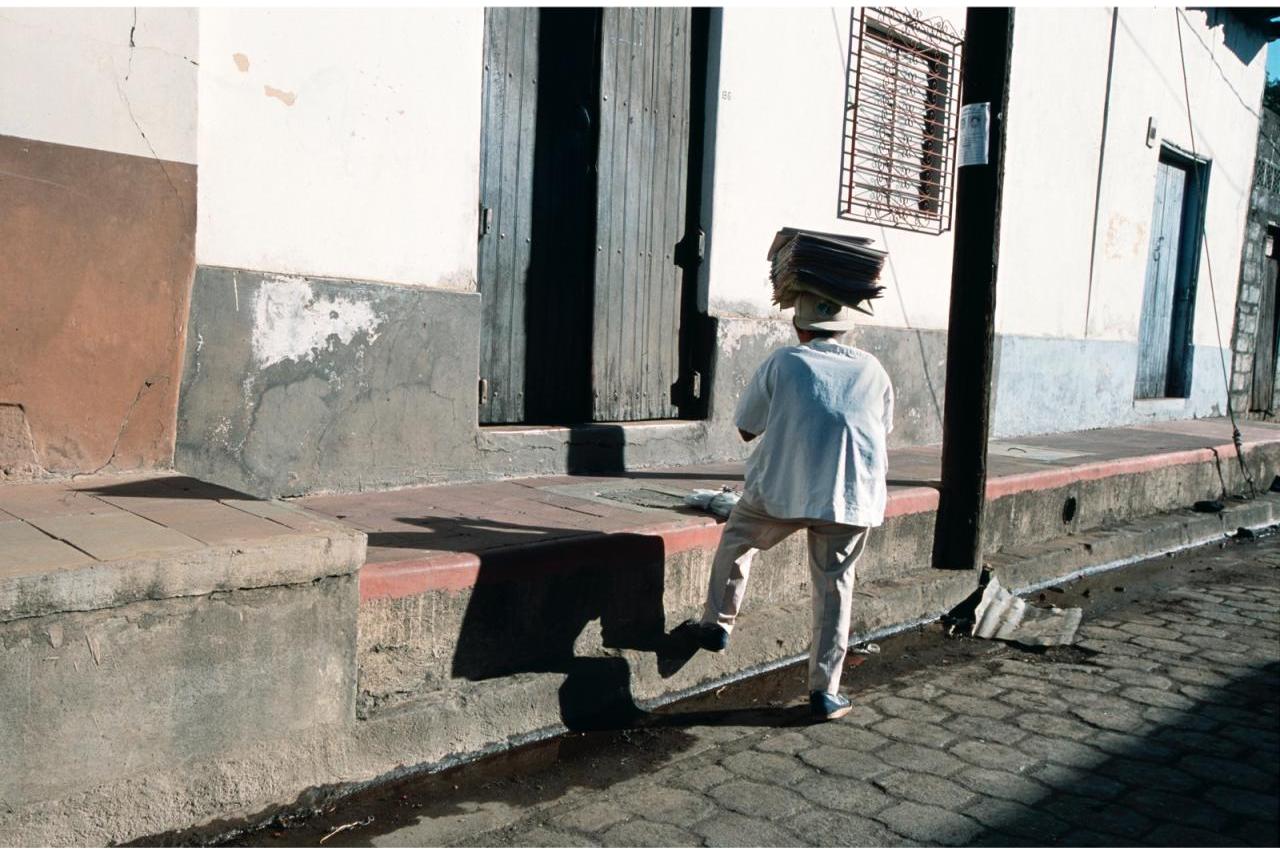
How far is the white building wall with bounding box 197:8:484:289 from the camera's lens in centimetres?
445

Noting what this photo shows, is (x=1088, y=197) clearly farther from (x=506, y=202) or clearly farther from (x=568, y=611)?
(x=568, y=611)

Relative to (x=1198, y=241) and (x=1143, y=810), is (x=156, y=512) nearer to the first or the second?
(x=1143, y=810)

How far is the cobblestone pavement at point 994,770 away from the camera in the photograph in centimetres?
302

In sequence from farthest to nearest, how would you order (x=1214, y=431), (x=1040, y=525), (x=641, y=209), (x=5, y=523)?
(x=1214, y=431) < (x=1040, y=525) < (x=641, y=209) < (x=5, y=523)

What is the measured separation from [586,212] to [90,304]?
111 inches

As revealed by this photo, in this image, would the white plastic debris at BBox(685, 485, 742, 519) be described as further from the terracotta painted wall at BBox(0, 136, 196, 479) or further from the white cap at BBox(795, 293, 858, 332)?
the terracotta painted wall at BBox(0, 136, 196, 479)

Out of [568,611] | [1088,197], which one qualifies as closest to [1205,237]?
[1088,197]

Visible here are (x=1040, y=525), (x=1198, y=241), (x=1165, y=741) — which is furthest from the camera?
(x=1198, y=241)

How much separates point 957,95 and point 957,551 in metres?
4.15

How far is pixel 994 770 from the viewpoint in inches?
136

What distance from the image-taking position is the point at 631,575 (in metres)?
4.17

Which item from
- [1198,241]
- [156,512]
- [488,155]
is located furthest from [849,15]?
[1198,241]

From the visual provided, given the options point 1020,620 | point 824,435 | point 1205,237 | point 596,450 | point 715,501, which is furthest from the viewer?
point 1205,237

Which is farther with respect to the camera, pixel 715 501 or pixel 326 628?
pixel 715 501
